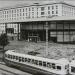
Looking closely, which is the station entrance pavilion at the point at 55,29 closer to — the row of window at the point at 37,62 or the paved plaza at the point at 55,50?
the paved plaza at the point at 55,50

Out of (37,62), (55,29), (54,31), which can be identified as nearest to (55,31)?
(54,31)

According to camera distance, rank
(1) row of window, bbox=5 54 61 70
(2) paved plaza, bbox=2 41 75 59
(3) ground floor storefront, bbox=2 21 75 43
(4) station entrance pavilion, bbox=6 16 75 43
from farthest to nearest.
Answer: (3) ground floor storefront, bbox=2 21 75 43 < (4) station entrance pavilion, bbox=6 16 75 43 < (2) paved plaza, bbox=2 41 75 59 < (1) row of window, bbox=5 54 61 70

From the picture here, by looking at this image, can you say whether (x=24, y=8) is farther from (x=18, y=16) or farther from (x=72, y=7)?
(x=72, y=7)

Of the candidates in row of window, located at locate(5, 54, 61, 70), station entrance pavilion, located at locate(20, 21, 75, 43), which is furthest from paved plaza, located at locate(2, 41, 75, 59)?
row of window, located at locate(5, 54, 61, 70)

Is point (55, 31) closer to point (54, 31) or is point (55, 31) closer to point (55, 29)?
point (54, 31)

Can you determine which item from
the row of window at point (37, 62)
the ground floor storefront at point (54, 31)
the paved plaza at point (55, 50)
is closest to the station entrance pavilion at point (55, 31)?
the ground floor storefront at point (54, 31)

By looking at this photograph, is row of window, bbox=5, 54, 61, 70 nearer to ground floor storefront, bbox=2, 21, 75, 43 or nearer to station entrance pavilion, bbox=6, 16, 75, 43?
station entrance pavilion, bbox=6, 16, 75, 43

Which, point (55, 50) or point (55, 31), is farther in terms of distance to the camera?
point (55, 31)

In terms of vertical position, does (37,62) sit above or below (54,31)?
below

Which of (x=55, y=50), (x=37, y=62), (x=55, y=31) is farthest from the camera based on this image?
(x=55, y=31)

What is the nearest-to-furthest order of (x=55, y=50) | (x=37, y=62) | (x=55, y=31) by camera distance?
(x=37, y=62) → (x=55, y=50) → (x=55, y=31)

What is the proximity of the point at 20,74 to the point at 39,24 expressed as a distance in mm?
24036

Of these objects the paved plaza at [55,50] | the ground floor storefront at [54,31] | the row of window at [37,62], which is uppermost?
the ground floor storefront at [54,31]

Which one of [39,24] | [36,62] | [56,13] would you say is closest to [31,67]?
[36,62]
